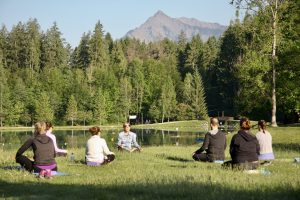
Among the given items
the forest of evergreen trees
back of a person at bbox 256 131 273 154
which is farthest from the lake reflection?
back of a person at bbox 256 131 273 154

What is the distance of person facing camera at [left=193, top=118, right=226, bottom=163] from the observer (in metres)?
15.0

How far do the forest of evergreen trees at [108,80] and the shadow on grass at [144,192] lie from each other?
2375 inches

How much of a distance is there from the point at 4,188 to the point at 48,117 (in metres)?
98.6

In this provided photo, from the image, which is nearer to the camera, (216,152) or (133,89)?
(216,152)

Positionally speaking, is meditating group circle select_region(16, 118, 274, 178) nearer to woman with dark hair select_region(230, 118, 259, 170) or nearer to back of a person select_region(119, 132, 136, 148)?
woman with dark hair select_region(230, 118, 259, 170)

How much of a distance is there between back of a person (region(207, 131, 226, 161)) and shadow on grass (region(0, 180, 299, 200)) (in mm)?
5154

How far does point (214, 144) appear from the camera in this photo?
15109 mm

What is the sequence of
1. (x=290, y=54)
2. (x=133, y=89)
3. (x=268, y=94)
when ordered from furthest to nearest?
(x=133, y=89), (x=268, y=94), (x=290, y=54)

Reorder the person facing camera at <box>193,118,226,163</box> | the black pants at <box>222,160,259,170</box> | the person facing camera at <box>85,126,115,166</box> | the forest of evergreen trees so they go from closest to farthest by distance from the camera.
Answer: the black pants at <box>222,160,259,170</box>, the person facing camera at <box>85,126,115,166</box>, the person facing camera at <box>193,118,226,163</box>, the forest of evergreen trees

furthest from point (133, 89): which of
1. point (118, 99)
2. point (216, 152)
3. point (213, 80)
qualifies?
point (216, 152)

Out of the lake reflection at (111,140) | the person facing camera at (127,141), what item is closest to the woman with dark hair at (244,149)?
the person facing camera at (127,141)

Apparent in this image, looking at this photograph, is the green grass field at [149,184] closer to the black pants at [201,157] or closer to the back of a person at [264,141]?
the back of a person at [264,141]

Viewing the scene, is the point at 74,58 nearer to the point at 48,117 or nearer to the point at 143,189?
the point at 48,117

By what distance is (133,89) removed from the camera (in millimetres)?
126688
